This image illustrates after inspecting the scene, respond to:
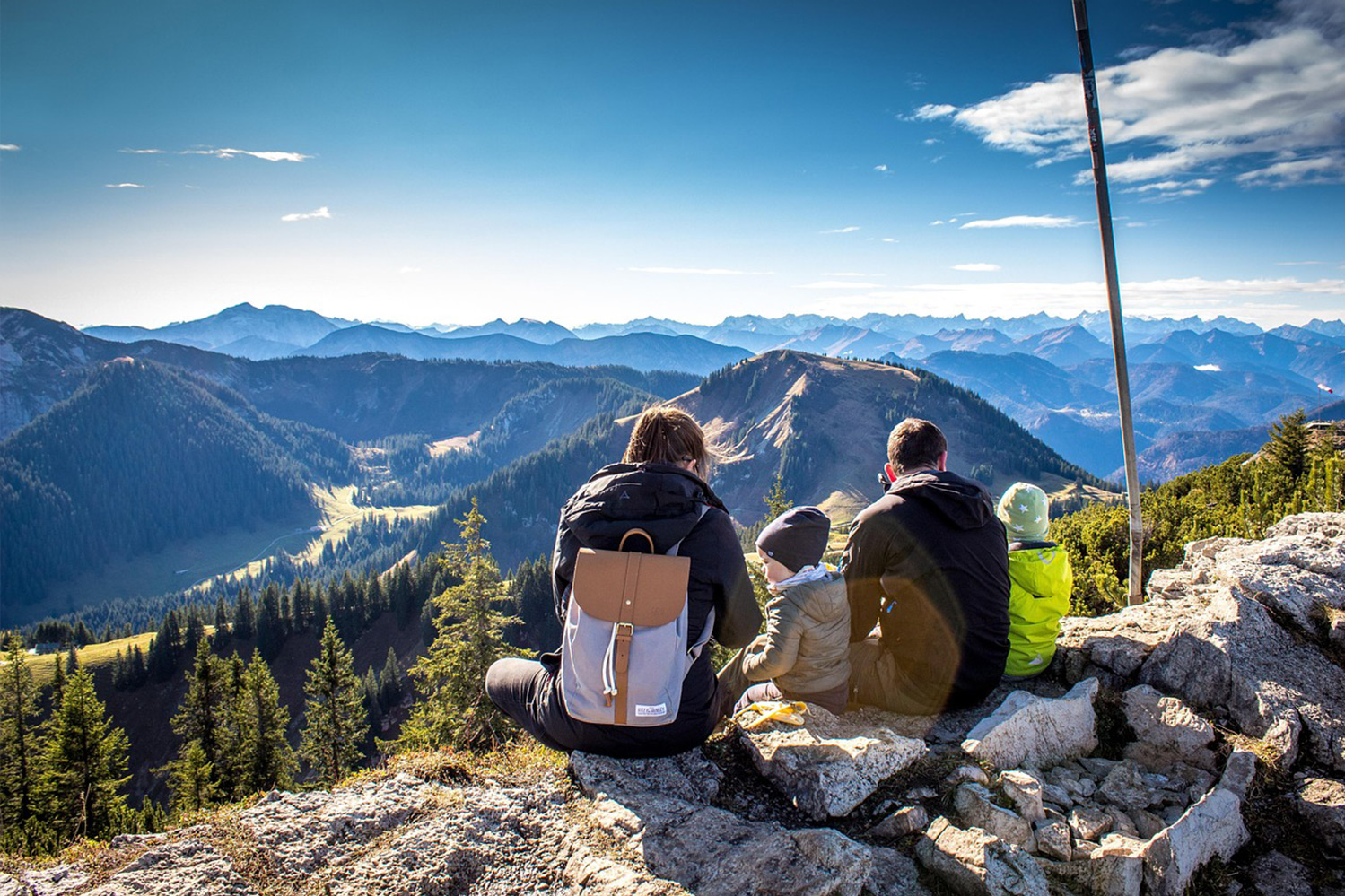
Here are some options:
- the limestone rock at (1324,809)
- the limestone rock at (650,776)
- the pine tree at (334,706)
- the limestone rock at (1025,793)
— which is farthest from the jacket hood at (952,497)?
the pine tree at (334,706)

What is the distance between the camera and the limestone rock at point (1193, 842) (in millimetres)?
5129

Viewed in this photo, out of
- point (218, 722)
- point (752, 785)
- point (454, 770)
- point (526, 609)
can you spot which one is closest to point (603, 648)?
point (752, 785)

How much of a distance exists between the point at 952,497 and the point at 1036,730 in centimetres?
269

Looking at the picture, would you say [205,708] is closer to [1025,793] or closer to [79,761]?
[79,761]

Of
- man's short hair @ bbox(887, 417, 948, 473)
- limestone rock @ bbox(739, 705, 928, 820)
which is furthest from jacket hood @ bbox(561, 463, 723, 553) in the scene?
man's short hair @ bbox(887, 417, 948, 473)

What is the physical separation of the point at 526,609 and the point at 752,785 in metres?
103

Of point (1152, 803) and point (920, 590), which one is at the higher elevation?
point (920, 590)

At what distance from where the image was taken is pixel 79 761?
30.1 metres

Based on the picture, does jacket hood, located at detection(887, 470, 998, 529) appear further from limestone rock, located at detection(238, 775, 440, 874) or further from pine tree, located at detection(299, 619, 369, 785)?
pine tree, located at detection(299, 619, 369, 785)

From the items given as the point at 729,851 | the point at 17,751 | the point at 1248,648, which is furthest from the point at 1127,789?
the point at 17,751

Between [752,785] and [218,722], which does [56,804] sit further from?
[752,785]

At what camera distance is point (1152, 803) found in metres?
6.21

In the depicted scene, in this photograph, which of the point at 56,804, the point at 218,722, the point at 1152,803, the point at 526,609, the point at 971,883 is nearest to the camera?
the point at 971,883

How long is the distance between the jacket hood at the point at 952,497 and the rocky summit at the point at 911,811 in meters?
2.17
